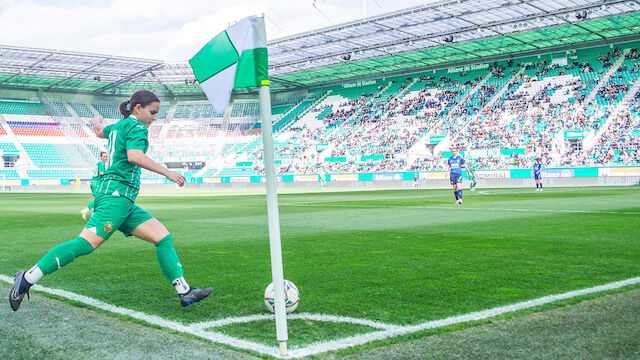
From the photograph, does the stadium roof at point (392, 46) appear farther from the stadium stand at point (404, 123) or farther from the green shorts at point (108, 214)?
the green shorts at point (108, 214)

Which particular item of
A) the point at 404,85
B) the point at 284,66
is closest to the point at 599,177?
the point at 404,85

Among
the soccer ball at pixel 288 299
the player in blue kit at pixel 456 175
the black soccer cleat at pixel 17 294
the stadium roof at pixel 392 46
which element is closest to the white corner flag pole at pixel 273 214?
the soccer ball at pixel 288 299

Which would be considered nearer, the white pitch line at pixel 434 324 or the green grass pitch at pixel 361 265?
the white pitch line at pixel 434 324

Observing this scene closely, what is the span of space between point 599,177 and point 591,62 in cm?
1376

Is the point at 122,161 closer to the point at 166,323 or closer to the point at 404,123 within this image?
the point at 166,323

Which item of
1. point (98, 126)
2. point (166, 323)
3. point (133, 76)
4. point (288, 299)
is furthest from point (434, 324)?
point (133, 76)

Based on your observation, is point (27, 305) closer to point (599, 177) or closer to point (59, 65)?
point (599, 177)

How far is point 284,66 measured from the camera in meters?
57.3

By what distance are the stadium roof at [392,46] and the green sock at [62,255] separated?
126 feet

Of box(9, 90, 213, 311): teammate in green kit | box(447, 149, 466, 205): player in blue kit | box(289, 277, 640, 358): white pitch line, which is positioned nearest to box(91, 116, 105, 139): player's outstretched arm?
box(9, 90, 213, 311): teammate in green kit

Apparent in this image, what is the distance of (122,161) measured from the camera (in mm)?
4855

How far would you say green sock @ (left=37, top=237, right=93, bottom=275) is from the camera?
468 cm

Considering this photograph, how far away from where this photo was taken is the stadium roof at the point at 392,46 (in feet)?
134

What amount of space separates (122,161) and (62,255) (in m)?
0.90
